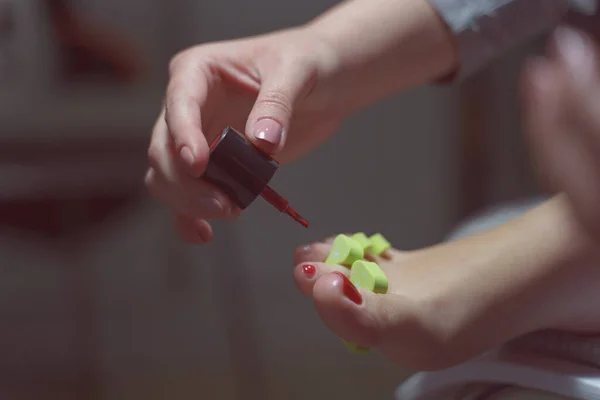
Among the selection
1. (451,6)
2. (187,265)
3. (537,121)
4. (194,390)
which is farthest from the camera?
(187,265)

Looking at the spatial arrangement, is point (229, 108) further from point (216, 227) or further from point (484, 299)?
point (216, 227)

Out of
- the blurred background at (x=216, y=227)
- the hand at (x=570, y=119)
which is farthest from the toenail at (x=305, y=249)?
the blurred background at (x=216, y=227)

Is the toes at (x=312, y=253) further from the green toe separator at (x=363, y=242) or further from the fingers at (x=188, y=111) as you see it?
the fingers at (x=188, y=111)

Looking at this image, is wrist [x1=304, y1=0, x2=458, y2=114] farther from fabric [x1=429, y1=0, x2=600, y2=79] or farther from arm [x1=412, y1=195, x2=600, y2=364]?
arm [x1=412, y1=195, x2=600, y2=364]

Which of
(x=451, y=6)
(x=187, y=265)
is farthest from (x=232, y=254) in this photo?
(x=451, y=6)

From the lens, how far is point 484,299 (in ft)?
1.74

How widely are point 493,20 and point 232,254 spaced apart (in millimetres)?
1058

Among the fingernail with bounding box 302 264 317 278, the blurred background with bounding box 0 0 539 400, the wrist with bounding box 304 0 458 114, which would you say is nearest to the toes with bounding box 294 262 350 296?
the fingernail with bounding box 302 264 317 278

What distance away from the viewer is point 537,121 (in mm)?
433

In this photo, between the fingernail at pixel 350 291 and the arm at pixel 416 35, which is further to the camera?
A: the arm at pixel 416 35

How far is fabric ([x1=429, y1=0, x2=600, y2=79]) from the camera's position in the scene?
2.41 ft

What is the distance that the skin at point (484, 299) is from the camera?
49cm

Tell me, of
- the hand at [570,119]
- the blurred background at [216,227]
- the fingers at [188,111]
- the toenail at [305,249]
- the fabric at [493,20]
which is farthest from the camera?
the blurred background at [216,227]

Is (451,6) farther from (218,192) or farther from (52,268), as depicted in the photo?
(52,268)
